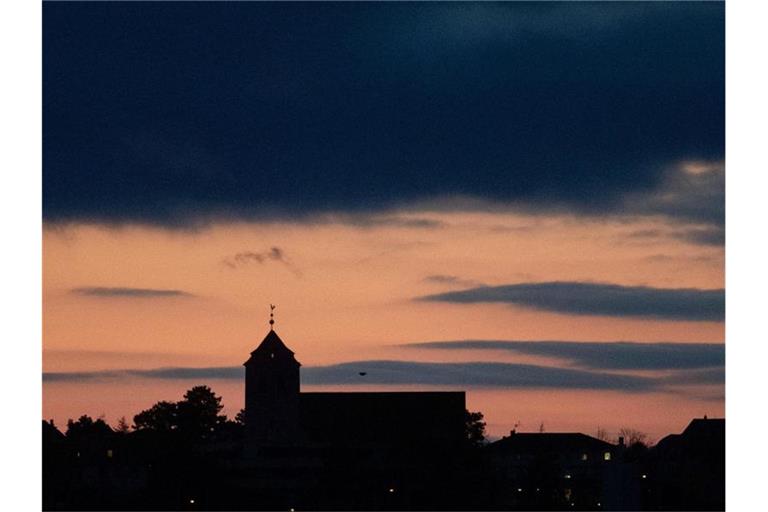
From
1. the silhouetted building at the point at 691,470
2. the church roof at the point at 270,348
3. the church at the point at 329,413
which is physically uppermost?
the church roof at the point at 270,348

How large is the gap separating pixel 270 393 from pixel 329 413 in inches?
382

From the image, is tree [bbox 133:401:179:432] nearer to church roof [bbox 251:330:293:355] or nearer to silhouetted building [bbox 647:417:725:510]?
church roof [bbox 251:330:293:355]

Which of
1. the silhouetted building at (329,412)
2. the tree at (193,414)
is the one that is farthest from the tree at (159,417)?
the silhouetted building at (329,412)

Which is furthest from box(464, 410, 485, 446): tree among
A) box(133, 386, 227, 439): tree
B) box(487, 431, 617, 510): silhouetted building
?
box(133, 386, 227, 439): tree

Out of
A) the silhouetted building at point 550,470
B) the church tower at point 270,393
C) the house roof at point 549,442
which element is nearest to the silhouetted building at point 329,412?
the church tower at point 270,393

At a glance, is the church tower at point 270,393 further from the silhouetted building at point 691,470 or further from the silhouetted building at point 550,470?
the silhouetted building at point 691,470

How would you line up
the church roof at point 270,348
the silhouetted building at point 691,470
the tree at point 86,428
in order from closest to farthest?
1. the silhouetted building at point 691,470
2. the church roof at point 270,348
3. the tree at point 86,428

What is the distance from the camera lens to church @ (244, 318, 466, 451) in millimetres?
122062

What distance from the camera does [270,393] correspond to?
122750 mm

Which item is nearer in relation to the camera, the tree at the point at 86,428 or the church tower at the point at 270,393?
the church tower at the point at 270,393

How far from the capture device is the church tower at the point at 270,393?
4796 inches

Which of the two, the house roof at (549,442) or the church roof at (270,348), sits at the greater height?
the church roof at (270,348)

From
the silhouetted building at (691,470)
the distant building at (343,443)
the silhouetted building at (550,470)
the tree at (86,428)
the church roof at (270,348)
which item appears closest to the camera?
the silhouetted building at (691,470)

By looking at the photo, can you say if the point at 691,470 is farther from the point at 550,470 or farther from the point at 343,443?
the point at 343,443
